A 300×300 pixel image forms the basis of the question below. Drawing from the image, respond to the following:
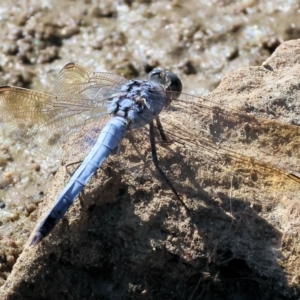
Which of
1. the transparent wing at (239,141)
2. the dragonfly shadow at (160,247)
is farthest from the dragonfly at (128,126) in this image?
the dragonfly shadow at (160,247)

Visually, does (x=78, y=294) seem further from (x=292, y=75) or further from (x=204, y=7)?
(x=204, y=7)

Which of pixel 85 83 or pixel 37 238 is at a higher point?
pixel 85 83

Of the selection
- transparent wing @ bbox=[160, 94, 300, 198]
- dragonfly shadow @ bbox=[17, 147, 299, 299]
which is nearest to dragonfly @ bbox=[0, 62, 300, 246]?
transparent wing @ bbox=[160, 94, 300, 198]

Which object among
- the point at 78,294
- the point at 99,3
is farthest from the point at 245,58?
the point at 78,294

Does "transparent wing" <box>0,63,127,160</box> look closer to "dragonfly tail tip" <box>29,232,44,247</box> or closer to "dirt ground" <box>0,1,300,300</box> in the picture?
"dirt ground" <box>0,1,300,300</box>

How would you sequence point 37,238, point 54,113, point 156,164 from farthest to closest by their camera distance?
point 54,113
point 156,164
point 37,238

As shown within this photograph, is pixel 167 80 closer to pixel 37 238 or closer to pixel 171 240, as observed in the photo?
pixel 171 240

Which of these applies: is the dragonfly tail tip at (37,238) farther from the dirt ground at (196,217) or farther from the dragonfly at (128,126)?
the dirt ground at (196,217)

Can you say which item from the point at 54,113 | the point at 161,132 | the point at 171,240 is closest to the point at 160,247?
the point at 171,240
